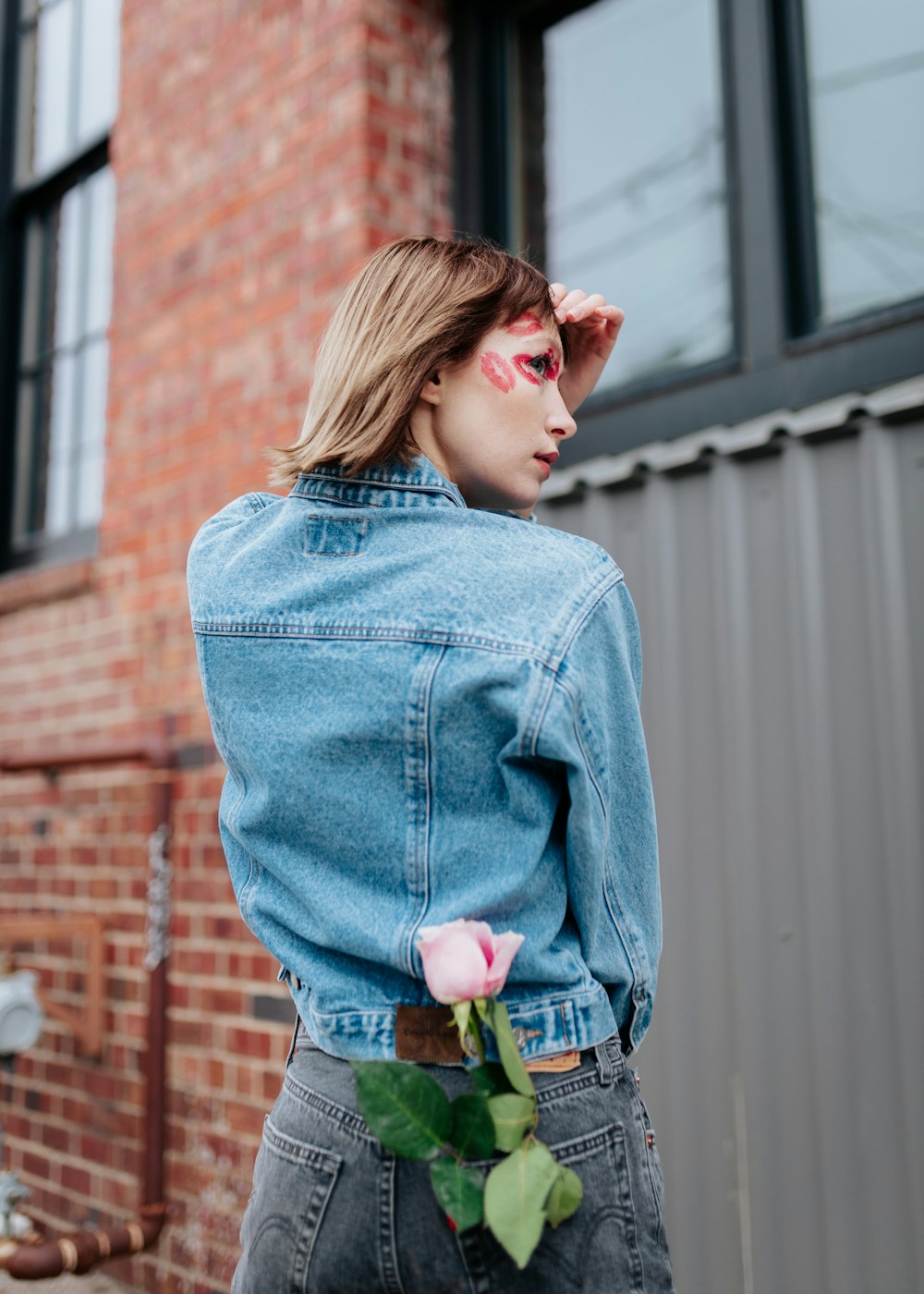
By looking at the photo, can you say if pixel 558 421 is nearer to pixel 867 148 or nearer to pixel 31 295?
pixel 867 148

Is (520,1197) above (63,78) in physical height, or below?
below

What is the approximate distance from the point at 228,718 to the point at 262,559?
18 cm

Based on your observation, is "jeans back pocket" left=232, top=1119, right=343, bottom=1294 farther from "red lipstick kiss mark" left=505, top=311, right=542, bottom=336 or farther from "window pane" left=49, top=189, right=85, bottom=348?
"window pane" left=49, top=189, right=85, bottom=348

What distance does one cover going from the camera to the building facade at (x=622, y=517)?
90.4 inches

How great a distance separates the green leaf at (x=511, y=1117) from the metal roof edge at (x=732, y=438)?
1733 mm

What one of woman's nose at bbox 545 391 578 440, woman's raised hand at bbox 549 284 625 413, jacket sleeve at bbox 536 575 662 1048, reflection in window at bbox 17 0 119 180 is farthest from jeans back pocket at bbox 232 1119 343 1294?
reflection in window at bbox 17 0 119 180

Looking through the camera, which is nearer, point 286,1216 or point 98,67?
point 286,1216

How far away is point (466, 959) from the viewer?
99cm

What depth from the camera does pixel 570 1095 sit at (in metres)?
1.12

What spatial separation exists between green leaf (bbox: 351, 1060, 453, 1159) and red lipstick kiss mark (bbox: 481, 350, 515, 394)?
0.76 meters

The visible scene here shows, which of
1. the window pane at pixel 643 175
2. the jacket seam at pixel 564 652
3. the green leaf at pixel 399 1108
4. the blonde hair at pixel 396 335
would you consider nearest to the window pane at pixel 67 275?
the window pane at pixel 643 175

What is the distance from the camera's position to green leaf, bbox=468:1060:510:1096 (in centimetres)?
105

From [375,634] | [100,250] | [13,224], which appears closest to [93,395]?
[100,250]

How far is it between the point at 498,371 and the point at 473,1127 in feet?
2.71
